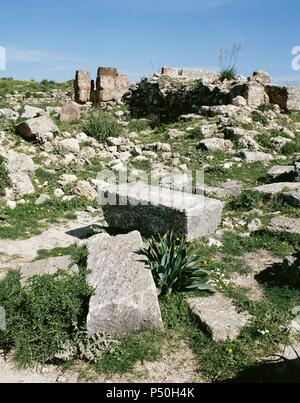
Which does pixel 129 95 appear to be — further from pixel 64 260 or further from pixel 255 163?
pixel 64 260

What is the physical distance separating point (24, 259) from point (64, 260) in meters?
0.98

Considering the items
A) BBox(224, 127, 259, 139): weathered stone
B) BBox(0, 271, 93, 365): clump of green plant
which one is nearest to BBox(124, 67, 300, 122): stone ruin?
BBox(224, 127, 259, 139): weathered stone

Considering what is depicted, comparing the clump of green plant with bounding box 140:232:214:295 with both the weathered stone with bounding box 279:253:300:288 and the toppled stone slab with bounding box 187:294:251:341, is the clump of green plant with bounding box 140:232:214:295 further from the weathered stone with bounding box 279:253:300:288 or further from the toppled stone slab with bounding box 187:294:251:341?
the weathered stone with bounding box 279:253:300:288

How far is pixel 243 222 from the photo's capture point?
7.53m

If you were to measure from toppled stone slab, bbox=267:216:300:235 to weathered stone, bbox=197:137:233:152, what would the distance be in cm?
580

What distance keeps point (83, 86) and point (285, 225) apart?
49.1 ft

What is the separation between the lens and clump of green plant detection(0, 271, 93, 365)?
4363mm

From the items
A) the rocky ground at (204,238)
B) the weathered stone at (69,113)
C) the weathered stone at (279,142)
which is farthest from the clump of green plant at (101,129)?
the weathered stone at (279,142)

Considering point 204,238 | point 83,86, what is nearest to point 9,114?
point 83,86

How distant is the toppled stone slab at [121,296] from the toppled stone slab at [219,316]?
1.79 feet

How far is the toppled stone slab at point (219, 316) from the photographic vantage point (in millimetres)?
4484

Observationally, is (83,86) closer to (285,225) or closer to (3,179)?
(3,179)

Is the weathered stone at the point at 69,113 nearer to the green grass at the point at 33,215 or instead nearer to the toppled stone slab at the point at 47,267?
the green grass at the point at 33,215

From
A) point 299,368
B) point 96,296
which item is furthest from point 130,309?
point 299,368
